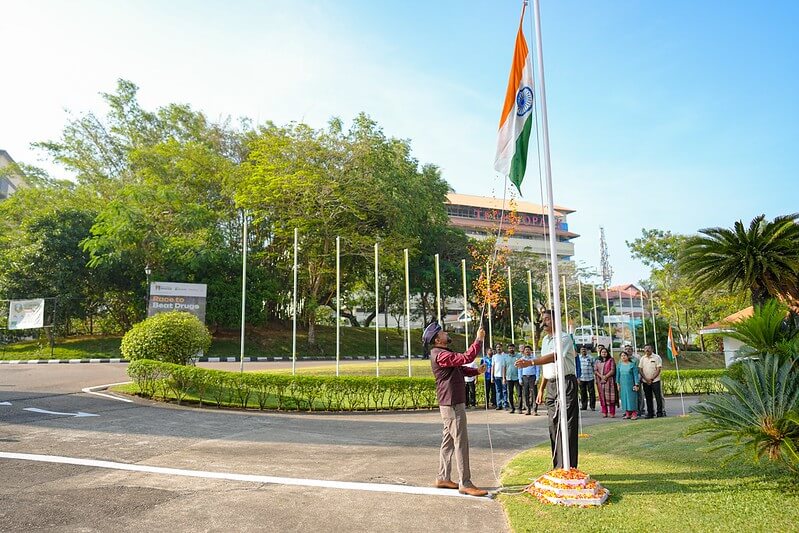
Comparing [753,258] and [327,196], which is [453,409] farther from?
[327,196]

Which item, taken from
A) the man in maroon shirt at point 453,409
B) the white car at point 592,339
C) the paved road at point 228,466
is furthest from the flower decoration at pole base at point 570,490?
the white car at point 592,339

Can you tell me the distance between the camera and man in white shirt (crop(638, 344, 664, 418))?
40.6 feet

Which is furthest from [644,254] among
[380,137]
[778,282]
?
[778,282]

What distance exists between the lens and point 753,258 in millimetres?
9773

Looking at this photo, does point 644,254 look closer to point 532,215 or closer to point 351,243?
point 351,243

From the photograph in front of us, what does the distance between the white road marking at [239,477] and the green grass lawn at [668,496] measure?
97cm

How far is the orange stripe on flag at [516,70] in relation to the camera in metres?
6.42

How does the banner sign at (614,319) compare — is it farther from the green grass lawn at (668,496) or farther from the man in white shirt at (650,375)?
the green grass lawn at (668,496)

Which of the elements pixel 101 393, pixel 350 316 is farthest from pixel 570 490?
pixel 350 316

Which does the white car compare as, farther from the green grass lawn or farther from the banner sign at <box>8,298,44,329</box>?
the banner sign at <box>8,298,44,329</box>

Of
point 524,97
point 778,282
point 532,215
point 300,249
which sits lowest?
point 778,282

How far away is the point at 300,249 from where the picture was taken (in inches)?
1292

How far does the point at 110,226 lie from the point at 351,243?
12.9 metres

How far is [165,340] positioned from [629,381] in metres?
12.4
